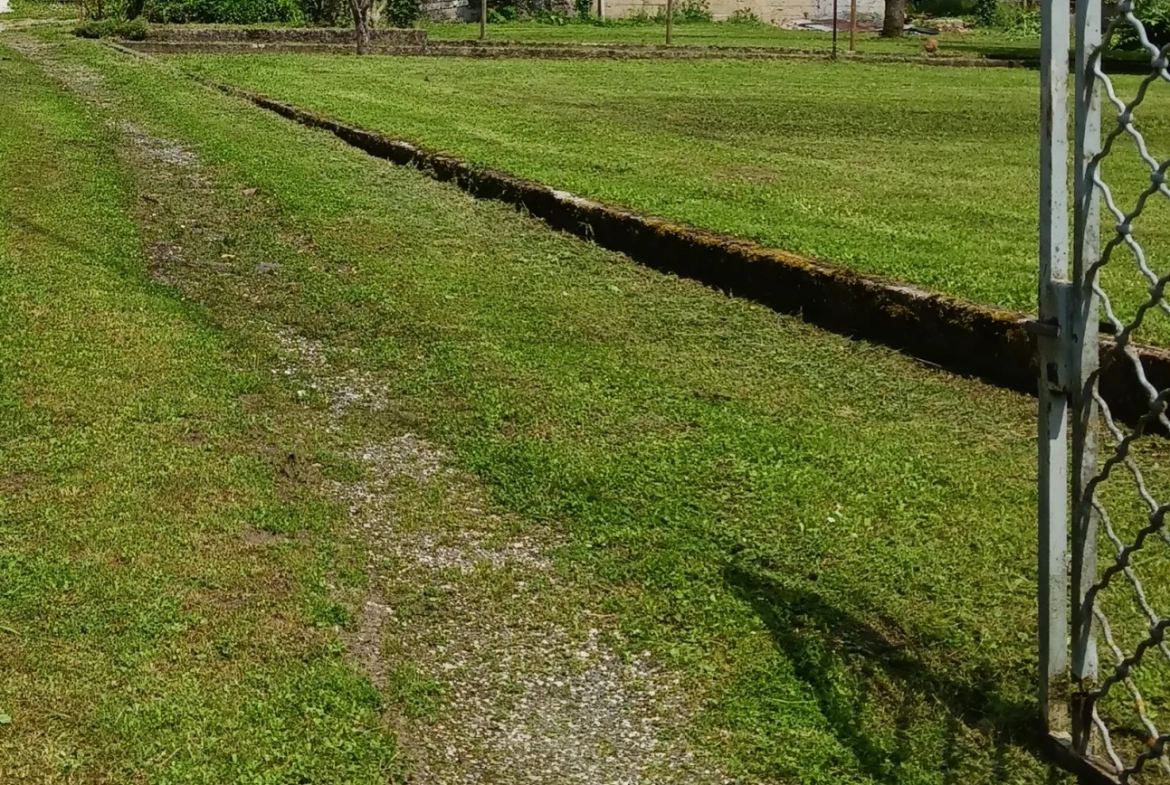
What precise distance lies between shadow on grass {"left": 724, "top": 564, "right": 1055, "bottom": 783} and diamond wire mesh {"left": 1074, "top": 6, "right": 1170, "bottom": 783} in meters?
0.21

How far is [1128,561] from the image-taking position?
283 centimetres

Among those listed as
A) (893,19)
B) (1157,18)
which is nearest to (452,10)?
(893,19)

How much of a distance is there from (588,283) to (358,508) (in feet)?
10.0

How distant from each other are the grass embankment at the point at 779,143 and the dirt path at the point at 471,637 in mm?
2664

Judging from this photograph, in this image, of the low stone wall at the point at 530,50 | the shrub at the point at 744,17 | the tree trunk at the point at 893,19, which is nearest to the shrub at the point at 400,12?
the low stone wall at the point at 530,50

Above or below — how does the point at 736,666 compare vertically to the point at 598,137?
below

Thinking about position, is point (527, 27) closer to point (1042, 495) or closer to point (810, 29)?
point (810, 29)

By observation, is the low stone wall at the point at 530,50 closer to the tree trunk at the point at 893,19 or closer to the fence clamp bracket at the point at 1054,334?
the tree trunk at the point at 893,19

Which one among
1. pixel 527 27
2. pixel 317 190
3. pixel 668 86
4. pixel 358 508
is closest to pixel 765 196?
pixel 317 190

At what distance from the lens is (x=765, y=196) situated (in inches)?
357

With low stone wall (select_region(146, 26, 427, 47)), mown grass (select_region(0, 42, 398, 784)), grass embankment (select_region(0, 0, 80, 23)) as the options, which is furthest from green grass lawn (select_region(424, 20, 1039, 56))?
mown grass (select_region(0, 42, 398, 784))

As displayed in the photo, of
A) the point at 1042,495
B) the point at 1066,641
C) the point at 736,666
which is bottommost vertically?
the point at 736,666

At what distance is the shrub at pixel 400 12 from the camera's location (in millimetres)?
30844

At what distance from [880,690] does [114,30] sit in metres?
24.0
